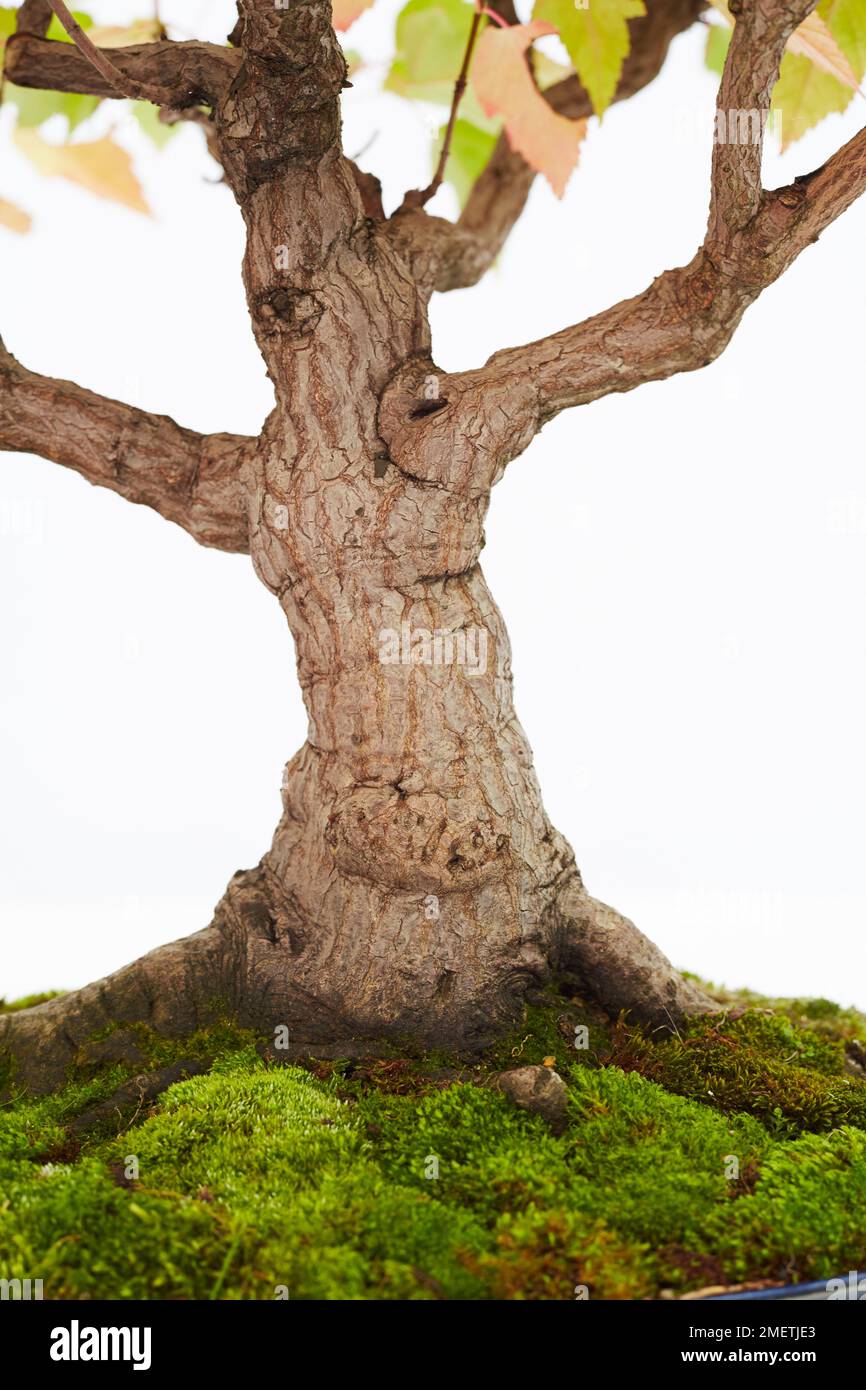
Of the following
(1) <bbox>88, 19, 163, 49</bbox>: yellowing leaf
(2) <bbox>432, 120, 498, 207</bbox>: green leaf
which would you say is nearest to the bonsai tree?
(1) <bbox>88, 19, 163, 49</bbox>: yellowing leaf

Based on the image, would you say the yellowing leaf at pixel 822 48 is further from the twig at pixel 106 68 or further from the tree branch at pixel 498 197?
the twig at pixel 106 68

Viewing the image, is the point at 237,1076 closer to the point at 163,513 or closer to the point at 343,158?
the point at 163,513

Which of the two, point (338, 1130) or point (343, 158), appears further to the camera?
point (343, 158)

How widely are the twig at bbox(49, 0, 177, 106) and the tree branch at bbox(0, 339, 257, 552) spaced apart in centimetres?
62

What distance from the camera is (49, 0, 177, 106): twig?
1.86 metres

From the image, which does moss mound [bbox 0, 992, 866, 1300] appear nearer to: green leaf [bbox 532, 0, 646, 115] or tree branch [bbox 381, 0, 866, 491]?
tree branch [bbox 381, 0, 866, 491]

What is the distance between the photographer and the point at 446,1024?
229 cm

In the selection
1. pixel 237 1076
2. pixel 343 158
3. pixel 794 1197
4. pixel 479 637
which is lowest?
pixel 794 1197

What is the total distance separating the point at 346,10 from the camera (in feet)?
7.13

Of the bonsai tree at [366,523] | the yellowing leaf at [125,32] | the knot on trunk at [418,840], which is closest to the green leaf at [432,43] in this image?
the bonsai tree at [366,523]
